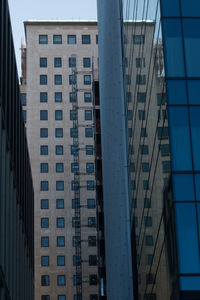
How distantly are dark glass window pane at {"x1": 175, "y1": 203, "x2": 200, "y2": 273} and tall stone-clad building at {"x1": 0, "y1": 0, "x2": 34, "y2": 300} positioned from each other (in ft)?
27.3

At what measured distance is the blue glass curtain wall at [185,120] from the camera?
23625mm

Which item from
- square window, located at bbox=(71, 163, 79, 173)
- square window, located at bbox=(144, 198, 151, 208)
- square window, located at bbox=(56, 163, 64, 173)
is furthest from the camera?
square window, located at bbox=(56, 163, 64, 173)

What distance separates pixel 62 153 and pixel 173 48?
8086cm

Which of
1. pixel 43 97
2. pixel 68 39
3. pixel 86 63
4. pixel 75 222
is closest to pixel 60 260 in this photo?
pixel 75 222

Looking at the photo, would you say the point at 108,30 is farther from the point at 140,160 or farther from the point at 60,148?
the point at 60,148

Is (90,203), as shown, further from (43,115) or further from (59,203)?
(43,115)

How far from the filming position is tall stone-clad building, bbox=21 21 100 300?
9844cm

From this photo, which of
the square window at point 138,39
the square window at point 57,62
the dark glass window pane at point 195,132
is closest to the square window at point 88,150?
the square window at point 57,62

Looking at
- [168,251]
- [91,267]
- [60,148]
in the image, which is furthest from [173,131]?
[60,148]

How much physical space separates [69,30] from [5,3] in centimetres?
8240

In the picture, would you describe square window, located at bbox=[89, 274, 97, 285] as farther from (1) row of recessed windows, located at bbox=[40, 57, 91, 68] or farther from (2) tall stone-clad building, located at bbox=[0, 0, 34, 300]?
(2) tall stone-clad building, located at bbox=[0, 0, 34, 300]

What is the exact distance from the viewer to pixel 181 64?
25969mm

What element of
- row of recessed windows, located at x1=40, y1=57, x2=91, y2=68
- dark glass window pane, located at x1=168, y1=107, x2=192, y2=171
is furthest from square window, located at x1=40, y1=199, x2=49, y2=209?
dark glass window pane, located at x1=168, y1=107, x2=192, y2=171

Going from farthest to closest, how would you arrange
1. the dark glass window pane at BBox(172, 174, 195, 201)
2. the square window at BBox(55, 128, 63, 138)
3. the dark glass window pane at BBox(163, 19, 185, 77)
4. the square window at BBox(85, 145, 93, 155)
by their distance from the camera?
1. the square window at BBox(55, 128, 63, 138)
2. the square window at BBox(85, 145, 93, 155)
3. the dark glass window pane at BBox(163, 19, 185, 77)
4. the dark glass window pane at BBox(172, 174, 195, 201)
